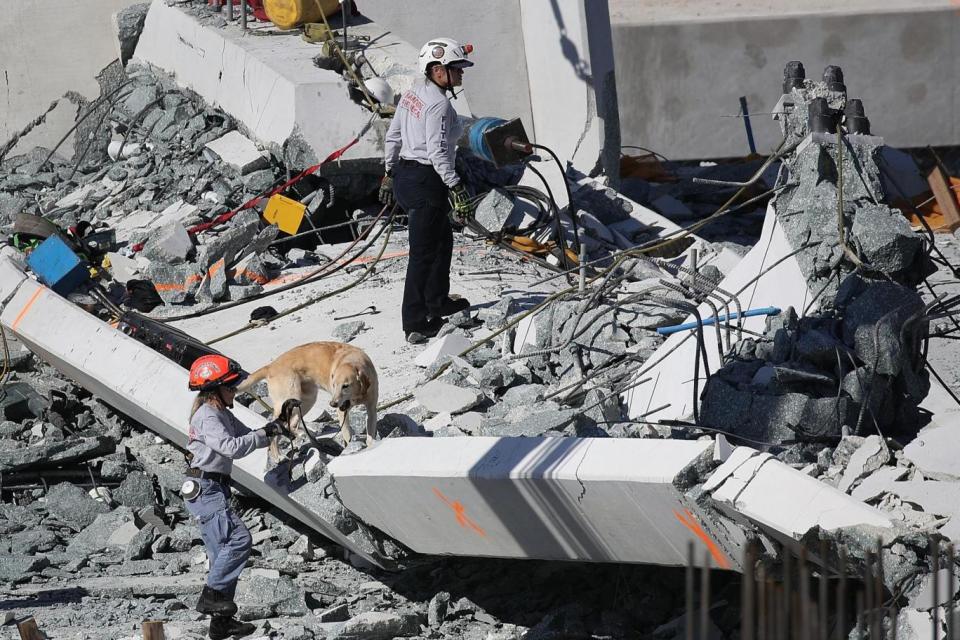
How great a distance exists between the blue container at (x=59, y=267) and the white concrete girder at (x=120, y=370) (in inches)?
4.4

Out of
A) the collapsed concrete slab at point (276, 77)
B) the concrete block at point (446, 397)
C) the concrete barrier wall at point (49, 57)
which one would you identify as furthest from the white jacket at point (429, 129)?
the concrete barrier wall at point (49, 57)

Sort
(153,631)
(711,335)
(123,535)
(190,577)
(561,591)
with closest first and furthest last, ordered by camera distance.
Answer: (153,631) < (561,591) < (190,577) < (711,335) < (123,535)

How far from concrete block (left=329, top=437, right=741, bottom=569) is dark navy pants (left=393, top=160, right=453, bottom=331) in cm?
204

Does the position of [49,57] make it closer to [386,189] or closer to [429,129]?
[386,189]

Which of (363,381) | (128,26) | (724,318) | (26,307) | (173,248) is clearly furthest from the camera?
(128,26)

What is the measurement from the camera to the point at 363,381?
7309 mm

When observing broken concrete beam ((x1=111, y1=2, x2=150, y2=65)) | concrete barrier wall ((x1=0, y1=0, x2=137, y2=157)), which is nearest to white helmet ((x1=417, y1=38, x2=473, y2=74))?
broken concrete beam ((x1=111, y1=2, x2=150, y2=65))

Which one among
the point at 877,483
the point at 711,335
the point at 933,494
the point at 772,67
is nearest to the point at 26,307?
the point at 711,335

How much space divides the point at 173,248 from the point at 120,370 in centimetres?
212

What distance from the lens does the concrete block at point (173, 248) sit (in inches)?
433

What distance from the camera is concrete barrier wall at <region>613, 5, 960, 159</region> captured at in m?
17.9

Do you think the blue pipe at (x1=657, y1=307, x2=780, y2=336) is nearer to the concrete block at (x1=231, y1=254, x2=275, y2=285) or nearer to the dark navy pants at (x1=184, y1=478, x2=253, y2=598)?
the dark navy pants at (x1=184, y1=478, x2=253, y2=598)

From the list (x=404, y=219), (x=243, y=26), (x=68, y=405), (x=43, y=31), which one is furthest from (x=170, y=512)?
(x=43, y=31)

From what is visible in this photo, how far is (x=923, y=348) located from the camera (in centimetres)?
770
